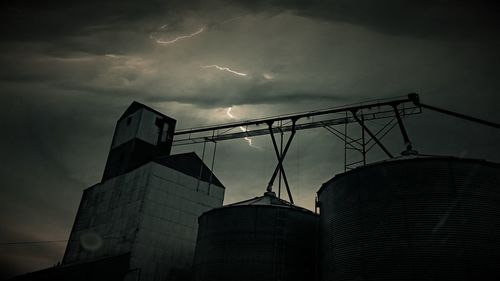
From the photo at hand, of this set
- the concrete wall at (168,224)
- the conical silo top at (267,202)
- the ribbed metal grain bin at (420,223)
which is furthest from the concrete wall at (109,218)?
the ribbed metal grain bin at (420,223)

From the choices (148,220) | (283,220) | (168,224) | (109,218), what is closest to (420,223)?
(283,220)

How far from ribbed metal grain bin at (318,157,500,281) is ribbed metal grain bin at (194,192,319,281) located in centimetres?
359

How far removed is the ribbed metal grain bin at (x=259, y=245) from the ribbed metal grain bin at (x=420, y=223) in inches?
141

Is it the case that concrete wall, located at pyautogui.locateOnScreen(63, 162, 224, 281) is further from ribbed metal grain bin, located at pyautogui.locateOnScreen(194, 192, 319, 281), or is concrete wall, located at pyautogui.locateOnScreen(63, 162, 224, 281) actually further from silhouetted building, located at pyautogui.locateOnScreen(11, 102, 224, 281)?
ribbed metal grain bin, located at pyautogui.locateOnScreen(194, 192, 319, 281)

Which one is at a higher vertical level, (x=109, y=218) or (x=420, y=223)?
(x=109, y=218)

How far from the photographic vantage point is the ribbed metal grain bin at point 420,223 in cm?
1326

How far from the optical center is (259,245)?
20375mm

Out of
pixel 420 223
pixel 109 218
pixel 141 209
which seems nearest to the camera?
pixel 420 223

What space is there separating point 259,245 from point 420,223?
8.82 meters

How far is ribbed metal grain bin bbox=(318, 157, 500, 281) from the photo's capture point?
13.3 meters

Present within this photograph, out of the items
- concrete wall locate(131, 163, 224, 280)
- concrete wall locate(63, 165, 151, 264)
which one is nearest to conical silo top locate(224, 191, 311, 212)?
concrete wall locate(131, 163, 224, 280)

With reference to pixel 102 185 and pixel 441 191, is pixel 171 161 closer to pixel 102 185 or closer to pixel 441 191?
pixel 102 185

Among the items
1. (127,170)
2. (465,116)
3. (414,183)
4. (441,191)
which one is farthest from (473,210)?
(127,170)

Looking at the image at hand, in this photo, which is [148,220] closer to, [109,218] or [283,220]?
[109,218]
